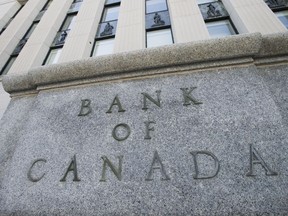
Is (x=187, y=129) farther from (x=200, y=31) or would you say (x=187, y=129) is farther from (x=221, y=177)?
(x=200, y=31)

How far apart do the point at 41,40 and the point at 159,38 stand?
5.30 m

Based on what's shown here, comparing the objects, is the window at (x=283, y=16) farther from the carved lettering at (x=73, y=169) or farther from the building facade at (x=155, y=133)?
the carved lettering at (x=73, y=169)

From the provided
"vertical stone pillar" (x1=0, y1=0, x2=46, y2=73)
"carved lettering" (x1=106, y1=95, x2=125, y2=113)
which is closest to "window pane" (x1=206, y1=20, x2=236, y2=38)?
"carved lettering" (x1=106, y1=95, x2=125, y2=113)

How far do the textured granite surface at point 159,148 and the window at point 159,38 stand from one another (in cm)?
461

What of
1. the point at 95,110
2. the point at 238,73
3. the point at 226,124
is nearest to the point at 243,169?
the point at 226,124

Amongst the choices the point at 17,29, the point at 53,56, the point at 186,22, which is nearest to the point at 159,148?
the point at 186,22

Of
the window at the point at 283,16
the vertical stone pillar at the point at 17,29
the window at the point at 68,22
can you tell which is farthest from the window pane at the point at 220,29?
the vertical stone pillar at the point at 17,29

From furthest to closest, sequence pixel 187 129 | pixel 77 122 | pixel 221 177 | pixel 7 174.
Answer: pixel 77 122
pixel 7 174
pixel 187 129
pixel 221 177

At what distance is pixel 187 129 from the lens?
333 centimetres

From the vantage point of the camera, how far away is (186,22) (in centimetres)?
773

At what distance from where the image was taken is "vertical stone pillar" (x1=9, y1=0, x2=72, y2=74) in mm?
8601

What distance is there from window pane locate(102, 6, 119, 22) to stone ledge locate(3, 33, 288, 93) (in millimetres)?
6878

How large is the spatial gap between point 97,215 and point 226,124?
2.27 metres

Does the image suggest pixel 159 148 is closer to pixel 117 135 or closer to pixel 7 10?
pixel 117 135
